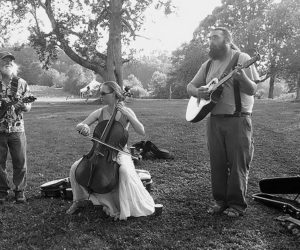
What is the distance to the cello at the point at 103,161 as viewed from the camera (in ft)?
14.1

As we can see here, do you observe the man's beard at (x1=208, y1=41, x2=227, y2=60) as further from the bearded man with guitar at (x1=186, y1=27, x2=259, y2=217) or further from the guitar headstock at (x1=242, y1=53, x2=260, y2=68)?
the guitar headstock at (x1=242, y1=53, x2=260, y2=68)

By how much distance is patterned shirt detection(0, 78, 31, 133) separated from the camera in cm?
496

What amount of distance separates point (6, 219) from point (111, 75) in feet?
59.9

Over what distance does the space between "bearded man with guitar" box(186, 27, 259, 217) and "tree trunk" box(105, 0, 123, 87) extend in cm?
1804

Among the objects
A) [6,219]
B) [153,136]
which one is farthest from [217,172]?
[153,136]

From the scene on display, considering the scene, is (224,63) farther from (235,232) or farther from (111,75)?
(111,75)

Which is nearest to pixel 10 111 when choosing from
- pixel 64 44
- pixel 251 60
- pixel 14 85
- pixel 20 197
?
pixel 14 85

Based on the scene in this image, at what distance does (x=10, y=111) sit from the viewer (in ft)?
16.6

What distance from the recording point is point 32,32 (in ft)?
76.7

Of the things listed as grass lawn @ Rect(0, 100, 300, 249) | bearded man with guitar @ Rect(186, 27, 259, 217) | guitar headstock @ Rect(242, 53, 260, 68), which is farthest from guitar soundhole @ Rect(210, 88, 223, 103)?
grass lawn @ Rect(0, 100, 300, 249)

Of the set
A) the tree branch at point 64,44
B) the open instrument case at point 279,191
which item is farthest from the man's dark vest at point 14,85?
the tree branch at point 64,44

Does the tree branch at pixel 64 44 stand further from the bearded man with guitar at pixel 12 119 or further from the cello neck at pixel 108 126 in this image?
the cello neck at pixel 108 126

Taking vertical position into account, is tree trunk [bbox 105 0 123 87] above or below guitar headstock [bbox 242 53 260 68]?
above

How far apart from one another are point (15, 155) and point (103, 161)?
156 centimetres
